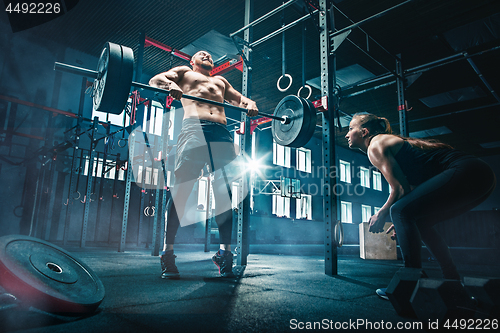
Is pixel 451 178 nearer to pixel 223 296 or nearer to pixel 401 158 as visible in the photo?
pixel 401 158

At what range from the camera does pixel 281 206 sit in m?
11.3

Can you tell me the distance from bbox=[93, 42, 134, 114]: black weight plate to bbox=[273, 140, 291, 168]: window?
939cm

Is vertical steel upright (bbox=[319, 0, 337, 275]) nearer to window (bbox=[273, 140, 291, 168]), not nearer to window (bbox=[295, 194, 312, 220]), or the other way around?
window (bbox=[273, 140, 291, 168])

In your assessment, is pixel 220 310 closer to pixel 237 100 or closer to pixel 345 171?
pixel 237 100

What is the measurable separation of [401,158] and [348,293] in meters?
0.74

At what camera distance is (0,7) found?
610 cm

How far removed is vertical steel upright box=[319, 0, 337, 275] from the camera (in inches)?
91.0

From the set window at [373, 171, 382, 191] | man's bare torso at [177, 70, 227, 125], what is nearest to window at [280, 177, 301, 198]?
window at [373, 171, 382, 191]

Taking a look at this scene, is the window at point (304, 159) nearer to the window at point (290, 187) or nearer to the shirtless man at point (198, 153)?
the window at point (290, 187)

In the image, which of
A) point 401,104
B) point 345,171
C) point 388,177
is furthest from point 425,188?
point 345,171

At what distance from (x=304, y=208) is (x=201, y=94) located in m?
10.3

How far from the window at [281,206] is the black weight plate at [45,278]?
986 centimetres

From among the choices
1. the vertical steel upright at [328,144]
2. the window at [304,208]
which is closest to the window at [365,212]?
the window at [304,208]

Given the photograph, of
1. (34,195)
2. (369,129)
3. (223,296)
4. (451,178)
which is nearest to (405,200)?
(451,178)
